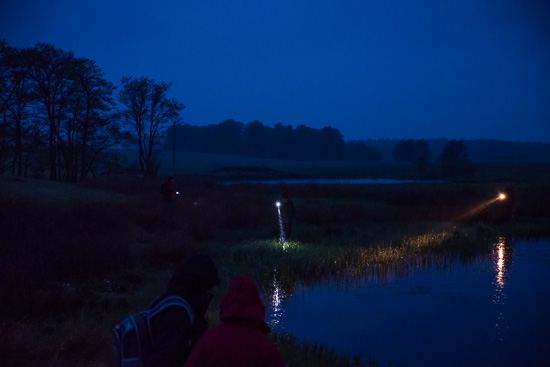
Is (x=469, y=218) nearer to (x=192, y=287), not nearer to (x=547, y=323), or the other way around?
(x=547, y=323)

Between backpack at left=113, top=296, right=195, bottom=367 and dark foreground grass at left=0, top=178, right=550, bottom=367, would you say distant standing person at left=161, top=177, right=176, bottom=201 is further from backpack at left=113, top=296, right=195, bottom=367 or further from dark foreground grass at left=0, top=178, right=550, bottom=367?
backpack at left=113, top=296, right=195, bottom=367

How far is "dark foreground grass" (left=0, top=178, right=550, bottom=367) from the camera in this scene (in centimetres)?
727

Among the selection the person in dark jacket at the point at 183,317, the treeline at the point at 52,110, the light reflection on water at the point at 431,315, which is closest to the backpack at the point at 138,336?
the person in dark jacket at the point at 183,317

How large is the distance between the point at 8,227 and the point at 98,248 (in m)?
2.55

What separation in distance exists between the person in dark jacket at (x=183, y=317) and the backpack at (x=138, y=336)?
1.3 inches

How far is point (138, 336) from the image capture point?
3.17 metres

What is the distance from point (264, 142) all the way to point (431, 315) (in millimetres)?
158763

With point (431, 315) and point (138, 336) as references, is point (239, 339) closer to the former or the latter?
point (138, 336)

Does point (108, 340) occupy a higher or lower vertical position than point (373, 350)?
higher

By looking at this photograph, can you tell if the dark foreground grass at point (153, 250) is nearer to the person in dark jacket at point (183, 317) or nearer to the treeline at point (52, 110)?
the person in dark jacket at point (183, 317)

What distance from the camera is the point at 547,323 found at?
1001cm

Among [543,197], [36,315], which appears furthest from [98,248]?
[543,197]

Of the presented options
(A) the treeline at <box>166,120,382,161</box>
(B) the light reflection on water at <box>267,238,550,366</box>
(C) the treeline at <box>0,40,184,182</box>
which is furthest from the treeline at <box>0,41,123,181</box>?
(A) the treeline at <box>166,120,382,161</box>

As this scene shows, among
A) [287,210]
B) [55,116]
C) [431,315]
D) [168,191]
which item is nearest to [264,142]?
[55,116]
